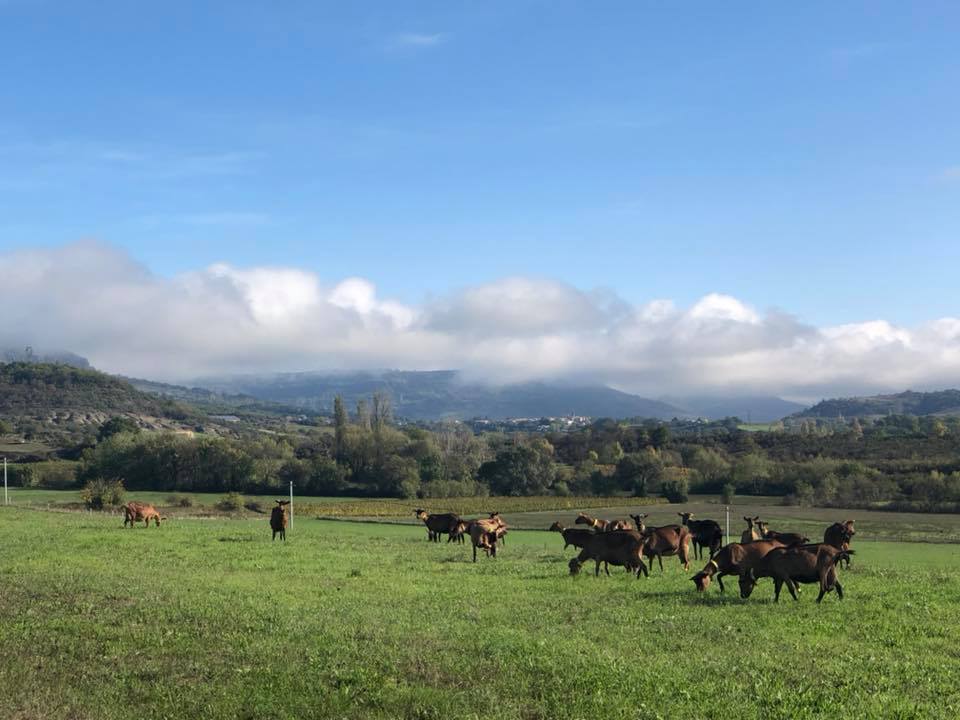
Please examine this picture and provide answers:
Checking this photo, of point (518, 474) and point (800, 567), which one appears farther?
point (518, 474)

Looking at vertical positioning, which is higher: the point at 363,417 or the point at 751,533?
the point at 363,417

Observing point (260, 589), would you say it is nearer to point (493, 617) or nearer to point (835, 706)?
point (493, 617)

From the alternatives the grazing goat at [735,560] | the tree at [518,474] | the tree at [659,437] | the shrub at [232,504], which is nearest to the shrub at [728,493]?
the tree at [518,474]

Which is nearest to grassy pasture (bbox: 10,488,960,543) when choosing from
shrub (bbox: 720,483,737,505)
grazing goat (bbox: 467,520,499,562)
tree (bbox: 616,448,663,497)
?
shrub (bbox: 720,483,737,505)

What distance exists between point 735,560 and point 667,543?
688 cm

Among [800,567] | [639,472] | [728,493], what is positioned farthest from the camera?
[639,472]

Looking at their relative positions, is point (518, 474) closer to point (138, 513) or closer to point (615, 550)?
point (138, 513)

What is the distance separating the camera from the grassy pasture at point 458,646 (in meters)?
11.9

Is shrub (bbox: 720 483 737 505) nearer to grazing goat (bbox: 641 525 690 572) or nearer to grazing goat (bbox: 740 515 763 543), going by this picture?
grazing goat (bbox: 740 515 763 543)

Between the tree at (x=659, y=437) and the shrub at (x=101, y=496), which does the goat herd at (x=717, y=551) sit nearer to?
the shrub at (x=101, y=496)

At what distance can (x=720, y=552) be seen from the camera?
21.3 meters

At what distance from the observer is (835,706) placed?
37.4ft

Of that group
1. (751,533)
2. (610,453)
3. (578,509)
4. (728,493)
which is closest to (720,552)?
(751,533)

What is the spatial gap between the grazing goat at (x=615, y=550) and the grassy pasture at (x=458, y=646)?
100 centimetres
